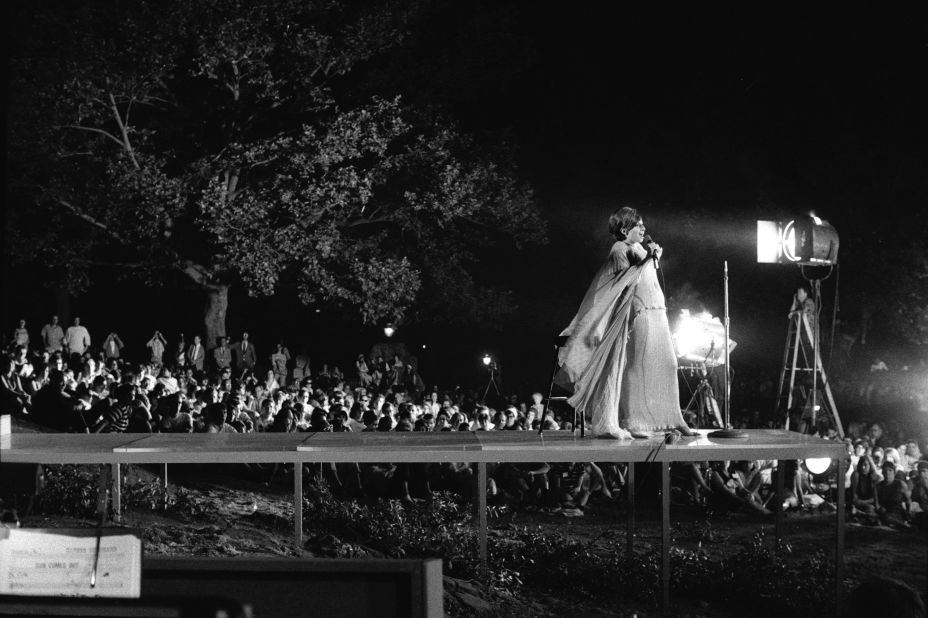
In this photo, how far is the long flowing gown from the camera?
8.34m

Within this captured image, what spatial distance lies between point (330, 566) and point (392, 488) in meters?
8.35

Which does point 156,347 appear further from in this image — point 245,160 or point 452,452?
point 452,452

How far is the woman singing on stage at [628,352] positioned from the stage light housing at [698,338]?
9.69 feet

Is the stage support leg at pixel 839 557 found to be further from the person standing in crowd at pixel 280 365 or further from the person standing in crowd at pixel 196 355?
the person standing in crowd at pixel 196 355

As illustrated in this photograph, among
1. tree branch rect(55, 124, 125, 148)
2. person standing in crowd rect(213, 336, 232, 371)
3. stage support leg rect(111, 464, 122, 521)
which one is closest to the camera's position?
stage support leg rect(111, 464, 122, 521)

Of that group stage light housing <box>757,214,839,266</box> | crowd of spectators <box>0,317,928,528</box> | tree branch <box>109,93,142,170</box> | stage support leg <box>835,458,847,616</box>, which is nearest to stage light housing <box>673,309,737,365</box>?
stage light housing <box>757,214,839,266</box>

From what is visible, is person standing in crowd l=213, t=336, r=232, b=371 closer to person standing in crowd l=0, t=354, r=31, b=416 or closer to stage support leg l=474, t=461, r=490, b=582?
person standing in crowd l=0, t=354, r=31, b=416

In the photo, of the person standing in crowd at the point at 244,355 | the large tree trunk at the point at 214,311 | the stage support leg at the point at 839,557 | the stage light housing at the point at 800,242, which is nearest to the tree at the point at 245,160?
the large tree trunk at the point at 214,311

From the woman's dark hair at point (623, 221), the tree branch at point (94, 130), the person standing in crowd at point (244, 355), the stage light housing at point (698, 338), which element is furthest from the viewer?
the person standing in crowd at point (244, 355)

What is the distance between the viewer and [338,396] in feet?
47.6

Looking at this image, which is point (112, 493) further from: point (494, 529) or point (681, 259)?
point (681, 259)

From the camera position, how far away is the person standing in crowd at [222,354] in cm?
2066

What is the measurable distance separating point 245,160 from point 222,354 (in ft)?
12.7

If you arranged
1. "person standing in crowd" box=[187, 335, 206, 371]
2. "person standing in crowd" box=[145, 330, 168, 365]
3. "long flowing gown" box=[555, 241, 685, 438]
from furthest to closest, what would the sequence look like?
"person standing in crowd" box=[145, 330, 168, 365] < "person standing in crowd" box=[187, 335, 206, 371] < "long flowing gown" box=[555, 241, 685, 438]
